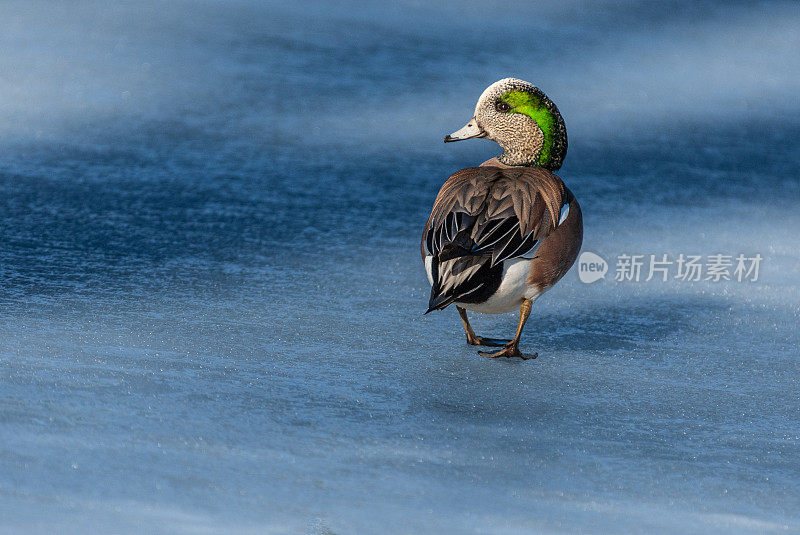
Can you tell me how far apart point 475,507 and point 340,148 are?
10.7 feet

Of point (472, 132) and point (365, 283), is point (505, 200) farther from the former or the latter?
point (365, 283)

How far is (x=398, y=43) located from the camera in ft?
21.4

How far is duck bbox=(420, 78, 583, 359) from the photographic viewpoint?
3047 mm

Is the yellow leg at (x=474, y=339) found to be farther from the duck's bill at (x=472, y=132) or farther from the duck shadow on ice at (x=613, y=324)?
the duck's bill at (x=472, y=132)

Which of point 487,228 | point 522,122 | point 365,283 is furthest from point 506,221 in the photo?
point 365,283

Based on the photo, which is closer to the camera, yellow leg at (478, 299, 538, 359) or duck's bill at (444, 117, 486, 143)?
yellow leg at (478, 299, 538, 359)

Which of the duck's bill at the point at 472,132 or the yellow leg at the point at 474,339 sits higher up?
the duck's bill at the point at 472,132

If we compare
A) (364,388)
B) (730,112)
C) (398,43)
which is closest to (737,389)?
(364,388)

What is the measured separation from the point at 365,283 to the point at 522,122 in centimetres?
93

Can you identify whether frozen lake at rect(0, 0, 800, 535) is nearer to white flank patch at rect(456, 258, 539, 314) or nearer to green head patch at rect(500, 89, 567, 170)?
white flank patch at rect(456, 258, 539, 314)

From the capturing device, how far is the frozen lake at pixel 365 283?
7.58 feet

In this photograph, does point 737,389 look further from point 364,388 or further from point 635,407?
point 364,388

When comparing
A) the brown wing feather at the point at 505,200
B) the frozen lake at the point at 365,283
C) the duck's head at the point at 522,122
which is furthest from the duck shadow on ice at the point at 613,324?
the duck's head at the point at 522,122

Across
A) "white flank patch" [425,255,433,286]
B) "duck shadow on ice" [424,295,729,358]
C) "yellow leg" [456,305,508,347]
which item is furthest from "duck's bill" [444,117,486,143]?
"duck shadow on ice" [424,295,729,358]
